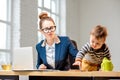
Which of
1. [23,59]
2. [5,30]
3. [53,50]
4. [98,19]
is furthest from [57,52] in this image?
[98,19]

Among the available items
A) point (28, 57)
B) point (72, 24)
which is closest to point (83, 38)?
point (72, 24)

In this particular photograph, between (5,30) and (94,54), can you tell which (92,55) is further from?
(5,30)

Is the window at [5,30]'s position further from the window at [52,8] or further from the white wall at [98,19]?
the white wall at [98,19]

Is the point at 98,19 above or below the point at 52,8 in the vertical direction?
below

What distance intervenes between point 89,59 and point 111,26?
4.55 metres

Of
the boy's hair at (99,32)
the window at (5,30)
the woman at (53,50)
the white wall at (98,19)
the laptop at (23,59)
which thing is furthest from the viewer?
the white wall at (98,19)

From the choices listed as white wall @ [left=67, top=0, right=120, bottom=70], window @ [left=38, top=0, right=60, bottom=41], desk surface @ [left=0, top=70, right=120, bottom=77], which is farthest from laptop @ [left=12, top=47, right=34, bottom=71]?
white wall @ [left=67, top=0, right=120, bottom=70]

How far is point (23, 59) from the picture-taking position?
1.69 meters

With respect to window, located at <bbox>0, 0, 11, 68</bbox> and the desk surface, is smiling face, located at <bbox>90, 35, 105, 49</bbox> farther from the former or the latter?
window, located at <bbox>0, 0, 11, 68</bbox>

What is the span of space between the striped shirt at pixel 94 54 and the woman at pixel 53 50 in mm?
85

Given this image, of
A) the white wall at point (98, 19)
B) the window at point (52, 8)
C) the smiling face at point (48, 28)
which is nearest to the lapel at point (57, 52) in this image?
the smiling face at point (48, 28)

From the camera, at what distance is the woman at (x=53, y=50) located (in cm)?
211

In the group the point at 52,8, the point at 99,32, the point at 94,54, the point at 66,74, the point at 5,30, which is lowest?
the point at 66,74

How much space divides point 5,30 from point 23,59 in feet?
9.95
